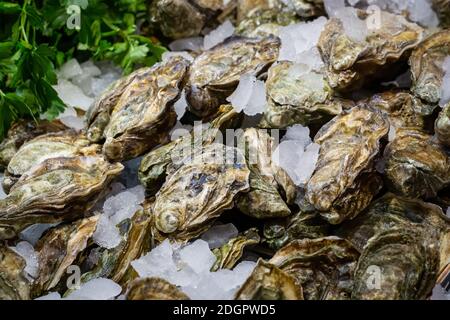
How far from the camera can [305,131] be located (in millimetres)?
1856

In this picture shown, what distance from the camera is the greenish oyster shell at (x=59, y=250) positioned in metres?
1.66

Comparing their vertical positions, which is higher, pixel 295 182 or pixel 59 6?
pixel 59 6

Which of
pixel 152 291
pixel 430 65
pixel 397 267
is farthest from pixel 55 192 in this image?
pixel 430 65

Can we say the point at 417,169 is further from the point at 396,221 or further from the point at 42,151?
Result: the point at 42,151

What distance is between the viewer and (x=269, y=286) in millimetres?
1418

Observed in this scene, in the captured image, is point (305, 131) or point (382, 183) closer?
point (382, 183)

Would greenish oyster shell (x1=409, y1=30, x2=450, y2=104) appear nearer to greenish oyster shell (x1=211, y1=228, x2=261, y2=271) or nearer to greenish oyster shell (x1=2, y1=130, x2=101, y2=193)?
greenish oyster shell (x1=211, y1=228, x2=261, y2=271)

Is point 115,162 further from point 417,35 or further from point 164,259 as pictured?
point 417,35

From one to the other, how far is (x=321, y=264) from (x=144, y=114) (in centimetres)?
78

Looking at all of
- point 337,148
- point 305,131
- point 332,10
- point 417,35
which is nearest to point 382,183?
point 337,148

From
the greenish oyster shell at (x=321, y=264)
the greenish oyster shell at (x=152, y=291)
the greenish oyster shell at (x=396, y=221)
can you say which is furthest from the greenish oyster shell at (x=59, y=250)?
the greenish oyster shell at (x=396, y=221)

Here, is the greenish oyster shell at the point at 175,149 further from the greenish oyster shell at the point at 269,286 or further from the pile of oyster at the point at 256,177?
the greenish oyster shell at the point at 269,286
